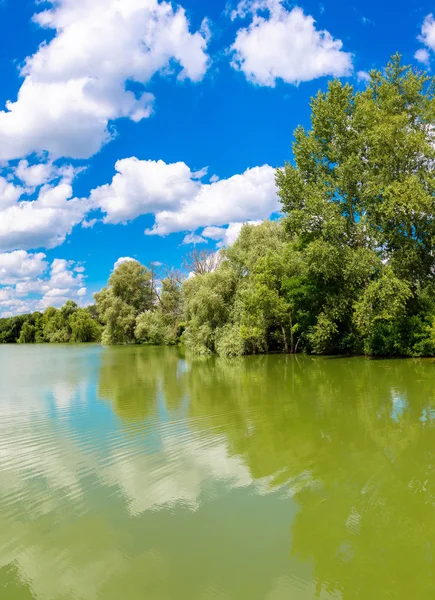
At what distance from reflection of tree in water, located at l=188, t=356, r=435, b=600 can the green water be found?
2 centimetres

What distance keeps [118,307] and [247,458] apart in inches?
1952

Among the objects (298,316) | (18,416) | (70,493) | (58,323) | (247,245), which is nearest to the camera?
(70,493)

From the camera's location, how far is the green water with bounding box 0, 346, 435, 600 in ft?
11.8

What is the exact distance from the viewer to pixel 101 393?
13.9 m

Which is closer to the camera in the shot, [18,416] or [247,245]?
[18,416]

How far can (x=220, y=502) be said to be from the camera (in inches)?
203

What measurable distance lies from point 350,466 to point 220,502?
87.0 inches

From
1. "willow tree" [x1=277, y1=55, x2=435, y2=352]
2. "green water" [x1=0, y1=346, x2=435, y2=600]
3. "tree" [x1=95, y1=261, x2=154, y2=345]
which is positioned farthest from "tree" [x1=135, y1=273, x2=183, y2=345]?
"green water" [x1=0, y1=346, x2=435, y2=600]

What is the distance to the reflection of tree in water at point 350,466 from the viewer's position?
12.3 ft

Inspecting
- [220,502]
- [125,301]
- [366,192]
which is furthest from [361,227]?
[125,301]

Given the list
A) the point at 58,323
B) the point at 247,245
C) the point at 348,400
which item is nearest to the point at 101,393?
the point at 348,400

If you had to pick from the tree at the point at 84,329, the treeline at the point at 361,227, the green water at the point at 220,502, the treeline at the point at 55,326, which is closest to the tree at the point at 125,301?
the tree at the point at 84,329

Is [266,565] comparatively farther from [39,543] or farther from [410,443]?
[410,443]

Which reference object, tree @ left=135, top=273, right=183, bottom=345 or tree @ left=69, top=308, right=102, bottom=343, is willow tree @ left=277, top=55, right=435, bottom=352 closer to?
tree @ left=135, top=273, right=183, bottom=345
